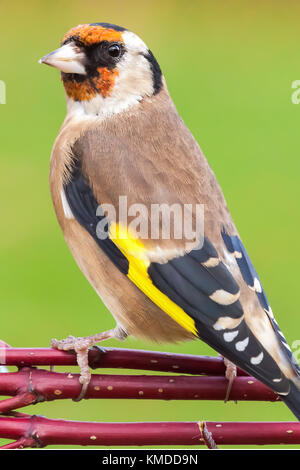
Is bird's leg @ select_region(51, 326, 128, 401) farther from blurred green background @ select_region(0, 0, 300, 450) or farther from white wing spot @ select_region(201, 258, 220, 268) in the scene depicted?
blurred green background @ select_region(0, 0, 300, 450)

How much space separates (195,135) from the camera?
3.73 meters

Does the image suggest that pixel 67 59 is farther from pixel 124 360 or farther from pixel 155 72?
pixel 124 360

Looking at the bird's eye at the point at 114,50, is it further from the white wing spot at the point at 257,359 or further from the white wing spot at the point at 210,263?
the white wing spot at the point at 257,359

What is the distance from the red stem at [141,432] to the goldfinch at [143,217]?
0.39 feet

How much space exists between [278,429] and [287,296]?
2045mm

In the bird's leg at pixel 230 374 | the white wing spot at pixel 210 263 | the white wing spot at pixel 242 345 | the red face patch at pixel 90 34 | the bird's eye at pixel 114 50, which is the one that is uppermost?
the red face patch at pixel 90 34

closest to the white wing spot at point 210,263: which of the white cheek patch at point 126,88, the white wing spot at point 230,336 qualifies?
the white wing spot at point 230,336

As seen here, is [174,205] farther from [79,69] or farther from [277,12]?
[277,12]

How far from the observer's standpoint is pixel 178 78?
389 cm

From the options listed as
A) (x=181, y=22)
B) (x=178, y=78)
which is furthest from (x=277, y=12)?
(x=178, y=78)

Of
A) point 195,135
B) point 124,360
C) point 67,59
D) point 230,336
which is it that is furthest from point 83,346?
point 195,135

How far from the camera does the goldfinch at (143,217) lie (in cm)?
140

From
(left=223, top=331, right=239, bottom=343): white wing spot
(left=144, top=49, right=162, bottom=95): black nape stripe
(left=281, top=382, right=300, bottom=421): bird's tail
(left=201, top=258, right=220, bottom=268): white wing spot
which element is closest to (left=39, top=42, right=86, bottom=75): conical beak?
(left=144, top=49, right=162, bottom=95): black nape stripe

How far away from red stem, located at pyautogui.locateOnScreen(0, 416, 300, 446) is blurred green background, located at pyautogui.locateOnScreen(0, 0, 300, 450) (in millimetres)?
1112
